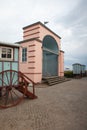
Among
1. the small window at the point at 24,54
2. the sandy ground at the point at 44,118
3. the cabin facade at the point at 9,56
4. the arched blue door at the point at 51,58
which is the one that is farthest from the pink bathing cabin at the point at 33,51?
the sandy ground at the point at 44,118

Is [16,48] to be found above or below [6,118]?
above

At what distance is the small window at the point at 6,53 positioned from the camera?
630 cm

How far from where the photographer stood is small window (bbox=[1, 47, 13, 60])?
6296mm

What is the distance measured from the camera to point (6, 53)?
641 cm

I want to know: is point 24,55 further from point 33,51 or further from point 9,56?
point 9,56

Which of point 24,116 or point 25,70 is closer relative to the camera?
point 24,116

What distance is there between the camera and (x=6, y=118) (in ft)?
13.8

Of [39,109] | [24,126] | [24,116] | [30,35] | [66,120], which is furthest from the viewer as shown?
[30,35]

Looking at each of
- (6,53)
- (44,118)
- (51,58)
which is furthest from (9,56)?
(51,58)

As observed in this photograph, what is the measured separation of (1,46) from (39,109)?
378 cm

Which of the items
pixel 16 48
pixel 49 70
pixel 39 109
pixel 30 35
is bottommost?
pixel 39 109

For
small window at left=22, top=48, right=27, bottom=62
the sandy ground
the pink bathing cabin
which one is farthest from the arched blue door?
the sandy ground

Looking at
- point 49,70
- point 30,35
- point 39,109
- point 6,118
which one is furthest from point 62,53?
point 6,118

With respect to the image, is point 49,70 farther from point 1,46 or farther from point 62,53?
point 1,46
